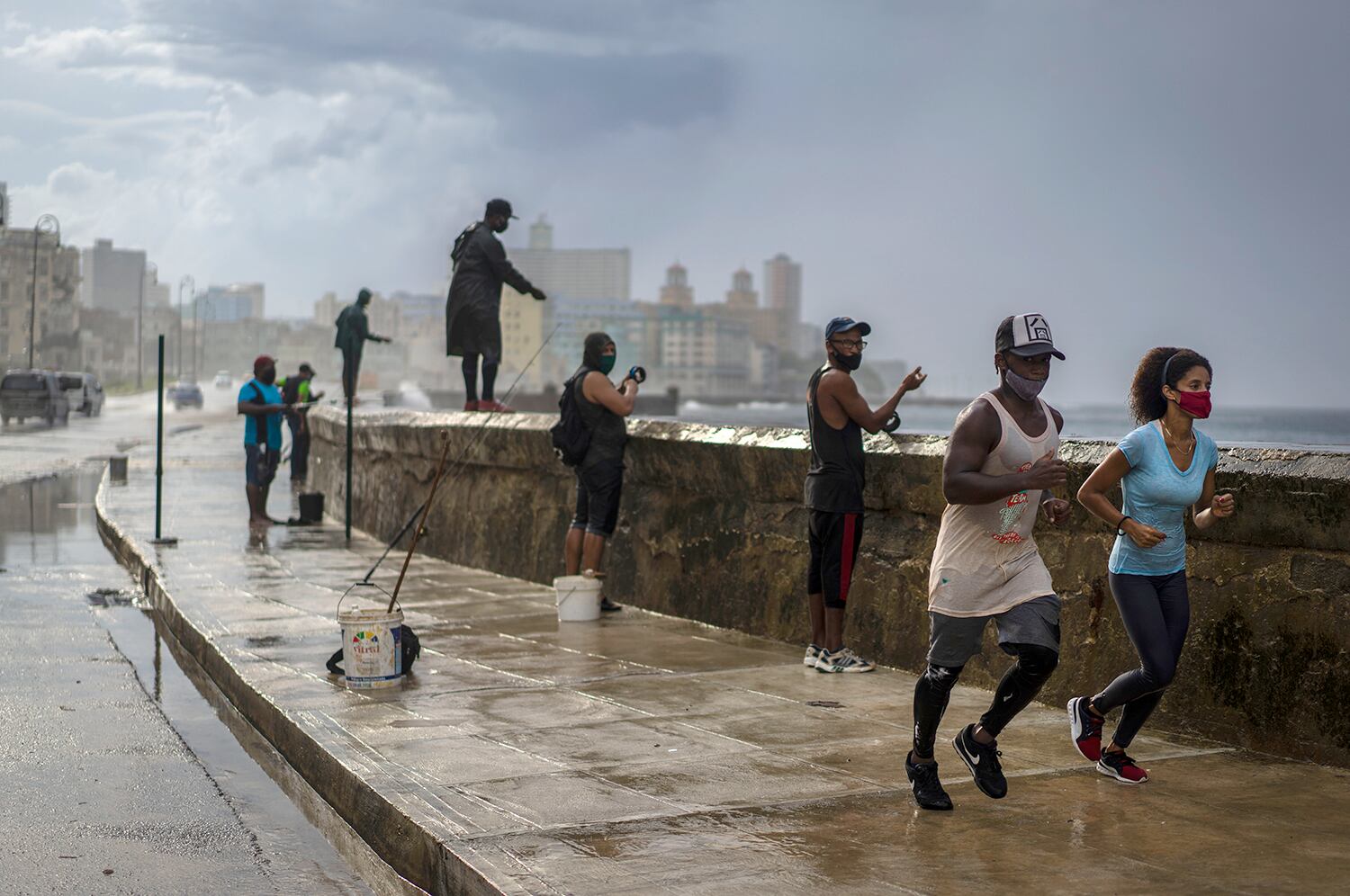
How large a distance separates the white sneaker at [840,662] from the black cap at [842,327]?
1565mm

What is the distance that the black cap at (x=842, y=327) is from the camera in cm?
757

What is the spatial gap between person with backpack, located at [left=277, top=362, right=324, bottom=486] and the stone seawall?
386 inches

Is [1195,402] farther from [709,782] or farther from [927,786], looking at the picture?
[709,782]

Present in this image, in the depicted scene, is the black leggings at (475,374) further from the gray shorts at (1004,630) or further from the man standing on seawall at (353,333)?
the gray shorts at (1004,630)

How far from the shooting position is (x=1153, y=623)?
5332 mm

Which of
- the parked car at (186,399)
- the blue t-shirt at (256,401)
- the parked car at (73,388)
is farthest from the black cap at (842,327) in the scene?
the parked car at (186,399)

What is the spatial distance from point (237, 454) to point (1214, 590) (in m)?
26.9

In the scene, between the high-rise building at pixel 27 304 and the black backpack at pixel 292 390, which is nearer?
the black backpack at pixel 292 390

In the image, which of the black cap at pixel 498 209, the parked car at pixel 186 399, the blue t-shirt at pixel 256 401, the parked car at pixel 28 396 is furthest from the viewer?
the parked car at pixel 186 399

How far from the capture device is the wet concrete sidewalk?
438 cm

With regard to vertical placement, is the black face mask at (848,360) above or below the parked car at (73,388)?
above

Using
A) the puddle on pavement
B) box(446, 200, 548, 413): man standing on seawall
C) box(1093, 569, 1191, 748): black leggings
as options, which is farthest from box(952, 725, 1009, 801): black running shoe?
box(446, 200, 548, 413): man standing on seawall

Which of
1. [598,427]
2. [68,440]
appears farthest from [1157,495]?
[68,440]

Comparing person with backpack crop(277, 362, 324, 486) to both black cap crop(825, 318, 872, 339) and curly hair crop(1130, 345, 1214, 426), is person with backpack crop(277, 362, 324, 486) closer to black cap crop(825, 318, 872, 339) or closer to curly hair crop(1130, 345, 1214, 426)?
black cap crop(825, 318, 872, 339)
